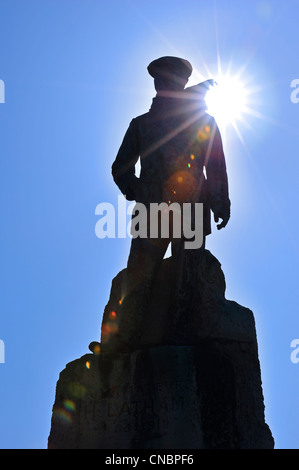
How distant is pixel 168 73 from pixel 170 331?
2752 millimetres

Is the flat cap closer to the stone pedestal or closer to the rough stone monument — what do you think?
the rough stone monument

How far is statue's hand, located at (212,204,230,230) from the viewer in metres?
7.98

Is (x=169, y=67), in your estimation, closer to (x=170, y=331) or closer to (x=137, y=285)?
(x=137, y=285)

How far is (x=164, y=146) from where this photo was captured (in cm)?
803

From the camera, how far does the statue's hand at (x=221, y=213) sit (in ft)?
26.2

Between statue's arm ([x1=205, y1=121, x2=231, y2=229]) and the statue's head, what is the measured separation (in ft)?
1.90

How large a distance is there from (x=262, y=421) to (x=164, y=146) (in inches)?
113

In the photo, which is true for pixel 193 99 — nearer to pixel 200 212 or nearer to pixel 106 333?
pixel 200 212

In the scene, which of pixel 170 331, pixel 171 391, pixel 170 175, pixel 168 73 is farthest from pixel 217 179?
pixel 171 391

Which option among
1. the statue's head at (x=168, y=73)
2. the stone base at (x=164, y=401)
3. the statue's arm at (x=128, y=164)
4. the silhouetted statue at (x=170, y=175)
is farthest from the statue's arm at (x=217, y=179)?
the stone base at (x=164, y=401)

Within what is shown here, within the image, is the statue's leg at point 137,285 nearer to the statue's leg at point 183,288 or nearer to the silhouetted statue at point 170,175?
the silhouetted statue at point 170,175

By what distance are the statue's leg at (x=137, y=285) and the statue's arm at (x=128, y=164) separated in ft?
1.93

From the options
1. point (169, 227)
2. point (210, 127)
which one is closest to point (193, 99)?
point (210, 127)

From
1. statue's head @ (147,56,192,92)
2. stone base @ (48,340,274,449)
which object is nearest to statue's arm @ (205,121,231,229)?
statue's head @ (147,56,192,92)
